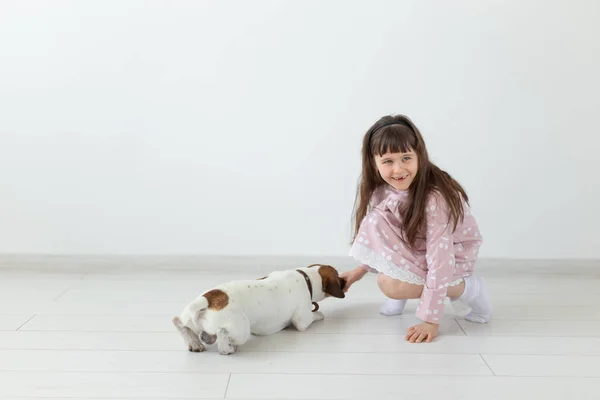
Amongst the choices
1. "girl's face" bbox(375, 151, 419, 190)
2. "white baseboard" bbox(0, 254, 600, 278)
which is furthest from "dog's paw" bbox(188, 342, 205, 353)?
"white baseboard" bbox(0, 254, 600, 278)

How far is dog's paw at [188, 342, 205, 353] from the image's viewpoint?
1.51 metres

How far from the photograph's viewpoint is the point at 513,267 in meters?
2.38

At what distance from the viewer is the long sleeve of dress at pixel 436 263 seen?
5.34 ft

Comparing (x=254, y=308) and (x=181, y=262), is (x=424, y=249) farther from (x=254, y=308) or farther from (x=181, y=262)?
(x=181, y=262)

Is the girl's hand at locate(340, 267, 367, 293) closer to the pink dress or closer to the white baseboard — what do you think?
the pink dress

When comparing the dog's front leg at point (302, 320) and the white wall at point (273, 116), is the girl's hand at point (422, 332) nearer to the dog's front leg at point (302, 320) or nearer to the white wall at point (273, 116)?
the dog's front leg at point (302, 320)

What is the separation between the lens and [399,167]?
1646mm

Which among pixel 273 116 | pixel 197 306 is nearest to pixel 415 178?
pixel 197 306

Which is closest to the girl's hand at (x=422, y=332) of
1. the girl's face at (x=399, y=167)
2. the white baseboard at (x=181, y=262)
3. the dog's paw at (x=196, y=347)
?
the girl's face at (x=399, y=167)

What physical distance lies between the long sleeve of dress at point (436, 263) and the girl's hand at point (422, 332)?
0.05 feet

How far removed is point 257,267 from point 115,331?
778 millimetres

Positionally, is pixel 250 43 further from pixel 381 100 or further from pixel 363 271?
pixel 363 271

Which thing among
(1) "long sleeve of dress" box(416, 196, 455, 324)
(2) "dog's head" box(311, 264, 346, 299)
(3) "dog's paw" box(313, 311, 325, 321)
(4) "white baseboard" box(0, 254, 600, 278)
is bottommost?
(4) "white baseboard" box(0, 254, 600, 278)

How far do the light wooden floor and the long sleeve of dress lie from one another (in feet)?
0.25
